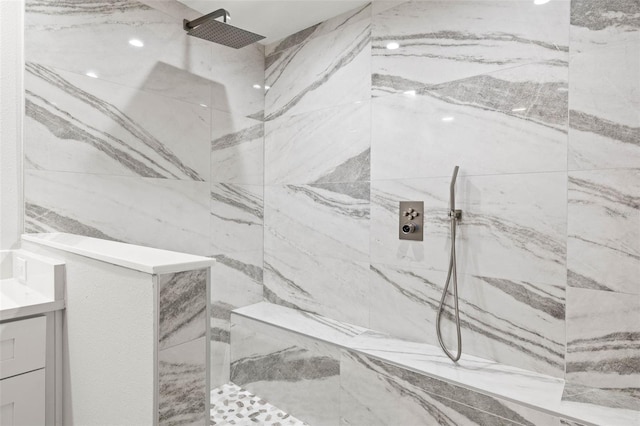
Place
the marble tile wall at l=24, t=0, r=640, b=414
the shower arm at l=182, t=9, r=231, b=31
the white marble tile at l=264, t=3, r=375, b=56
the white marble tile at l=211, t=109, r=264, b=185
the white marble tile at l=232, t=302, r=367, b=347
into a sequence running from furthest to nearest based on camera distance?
the white marble tile at l=211, t=109, r=264, b=185, the white marble tile at l=264, t=3, r=375, b=56, the white marble tile at l=232, t=302, r=367, b=347, the shower arm at l=182, t=9, r=231, b=31, the marble tile wall at l=24, t=0, r=640, b=414

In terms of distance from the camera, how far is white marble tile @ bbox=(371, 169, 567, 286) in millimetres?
1647

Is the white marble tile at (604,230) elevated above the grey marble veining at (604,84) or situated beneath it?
situated beneath

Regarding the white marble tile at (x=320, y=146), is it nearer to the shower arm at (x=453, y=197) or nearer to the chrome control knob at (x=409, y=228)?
the chrome control knob at (x=409, y=228)

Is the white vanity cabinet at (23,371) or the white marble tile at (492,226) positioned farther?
the white marble tile at (492,226)

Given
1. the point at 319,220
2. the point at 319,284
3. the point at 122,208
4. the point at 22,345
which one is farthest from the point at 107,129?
the point at 319,284

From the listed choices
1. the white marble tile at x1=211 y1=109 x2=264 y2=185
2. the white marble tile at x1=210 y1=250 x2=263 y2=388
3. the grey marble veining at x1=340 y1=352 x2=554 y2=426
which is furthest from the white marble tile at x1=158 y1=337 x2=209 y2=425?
the white marble tile at x1=211 y1=109 x2=264 y2=185

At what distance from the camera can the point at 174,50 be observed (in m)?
2.26

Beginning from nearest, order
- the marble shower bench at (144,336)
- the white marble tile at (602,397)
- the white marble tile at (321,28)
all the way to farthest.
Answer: the marble shower bench at (144,336) → the white marble tile at (602,397) → the white marble tile at (321,28)

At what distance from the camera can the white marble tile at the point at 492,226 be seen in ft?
5.41

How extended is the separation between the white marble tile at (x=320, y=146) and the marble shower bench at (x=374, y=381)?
96 cm

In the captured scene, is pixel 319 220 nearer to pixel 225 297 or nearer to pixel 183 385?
pixel 225 297

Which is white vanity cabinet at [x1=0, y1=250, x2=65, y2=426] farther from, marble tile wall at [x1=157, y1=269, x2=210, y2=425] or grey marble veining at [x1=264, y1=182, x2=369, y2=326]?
grey marble veining at [x1=264, y1=182, x2=369, y2=326]

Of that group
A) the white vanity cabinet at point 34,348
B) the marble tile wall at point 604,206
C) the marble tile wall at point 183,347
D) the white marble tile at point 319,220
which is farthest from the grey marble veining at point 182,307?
the marble tile wall at point 604,206

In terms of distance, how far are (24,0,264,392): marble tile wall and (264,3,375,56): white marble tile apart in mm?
156
